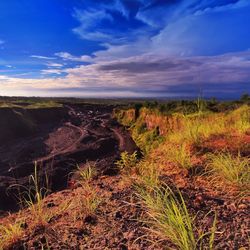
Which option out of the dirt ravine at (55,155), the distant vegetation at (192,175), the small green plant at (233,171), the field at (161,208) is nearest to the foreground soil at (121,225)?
the field at (161,208)

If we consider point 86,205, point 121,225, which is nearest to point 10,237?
point 86,205

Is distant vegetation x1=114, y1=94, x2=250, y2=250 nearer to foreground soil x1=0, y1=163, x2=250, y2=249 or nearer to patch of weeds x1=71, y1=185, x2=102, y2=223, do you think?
foreground soil x1=0, y1=163, x2=250, y2=249

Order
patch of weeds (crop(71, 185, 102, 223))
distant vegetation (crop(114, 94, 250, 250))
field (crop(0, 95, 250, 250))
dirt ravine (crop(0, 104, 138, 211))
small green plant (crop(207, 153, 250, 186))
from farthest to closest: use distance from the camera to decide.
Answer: dirt ravine (crop(0, 104, 138, 211)) < small green plant (crop(207, 153, 250, 186)) < patch of weeds (crop(71, 185, 102, 223)) < field (crop(0, 95, 250, 250)) < distant vegetation (crop(114, 94, 250, 250))

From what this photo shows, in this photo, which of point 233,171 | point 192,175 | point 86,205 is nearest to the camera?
point 86,205

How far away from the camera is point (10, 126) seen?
31047 millimetres

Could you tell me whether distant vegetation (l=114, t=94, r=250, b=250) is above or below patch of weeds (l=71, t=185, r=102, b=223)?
above

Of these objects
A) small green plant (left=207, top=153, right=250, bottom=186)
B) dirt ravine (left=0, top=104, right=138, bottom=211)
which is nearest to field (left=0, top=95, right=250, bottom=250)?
small green plant (left=207, top=153, right=250, bottom=186)

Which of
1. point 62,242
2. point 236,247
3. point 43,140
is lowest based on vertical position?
point 43,140

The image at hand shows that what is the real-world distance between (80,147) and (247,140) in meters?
16.1

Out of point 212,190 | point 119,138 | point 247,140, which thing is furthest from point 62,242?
point 119,138

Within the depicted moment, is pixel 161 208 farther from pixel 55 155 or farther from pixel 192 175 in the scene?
pixel 55 155

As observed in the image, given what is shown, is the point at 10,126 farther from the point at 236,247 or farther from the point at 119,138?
the point at 236,247

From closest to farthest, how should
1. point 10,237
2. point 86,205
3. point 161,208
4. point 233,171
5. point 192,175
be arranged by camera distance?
1. point 161,208
2. point 10,237
3. point 86,205
4. point 233,171
5. point 192,175

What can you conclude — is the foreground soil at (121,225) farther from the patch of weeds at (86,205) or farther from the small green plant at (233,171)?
the small green plant at (233,171)
